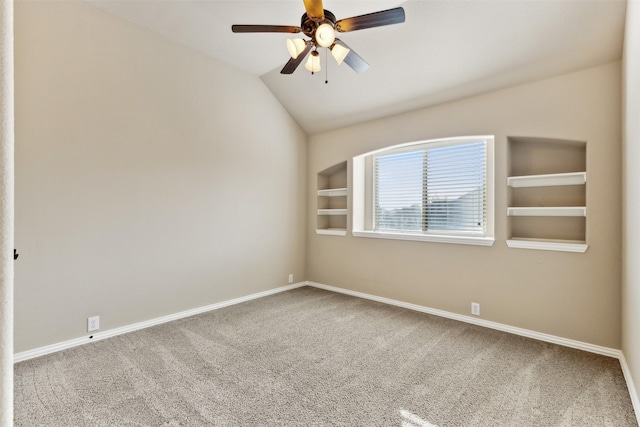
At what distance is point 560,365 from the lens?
8.18 ft

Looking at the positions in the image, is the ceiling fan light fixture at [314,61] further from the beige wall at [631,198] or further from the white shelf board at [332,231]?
the white shelf board at [332,231]

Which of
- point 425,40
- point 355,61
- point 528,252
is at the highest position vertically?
point 425,40

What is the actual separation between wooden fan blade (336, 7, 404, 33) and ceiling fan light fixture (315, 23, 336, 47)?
0.33 ft

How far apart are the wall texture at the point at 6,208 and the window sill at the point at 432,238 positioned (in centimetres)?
365

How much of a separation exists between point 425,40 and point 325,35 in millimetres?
1318

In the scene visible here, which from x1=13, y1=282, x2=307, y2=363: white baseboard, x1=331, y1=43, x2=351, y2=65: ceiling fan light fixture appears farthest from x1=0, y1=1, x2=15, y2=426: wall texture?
x1=13, y1=282, x2=307, y2=363: white baseboard

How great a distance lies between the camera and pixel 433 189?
408 centimetres

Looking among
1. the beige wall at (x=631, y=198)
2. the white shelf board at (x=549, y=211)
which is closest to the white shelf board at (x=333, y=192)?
the white shelf board at (x=549, y=211)

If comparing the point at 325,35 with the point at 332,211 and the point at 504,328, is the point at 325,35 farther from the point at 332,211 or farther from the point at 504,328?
the point at 504,328

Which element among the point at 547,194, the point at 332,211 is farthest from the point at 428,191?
the point at 332,211

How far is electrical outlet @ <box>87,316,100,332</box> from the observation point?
2.91 meters

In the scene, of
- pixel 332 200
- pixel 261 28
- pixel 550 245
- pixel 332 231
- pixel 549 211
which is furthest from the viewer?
pixel 332 200

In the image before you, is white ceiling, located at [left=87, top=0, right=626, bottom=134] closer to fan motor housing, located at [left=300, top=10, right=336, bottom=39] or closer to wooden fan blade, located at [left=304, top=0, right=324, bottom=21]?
fan motor housing, located at [left=300, top=10, right=336, bottom=39]

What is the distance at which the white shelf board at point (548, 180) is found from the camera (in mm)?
2893
